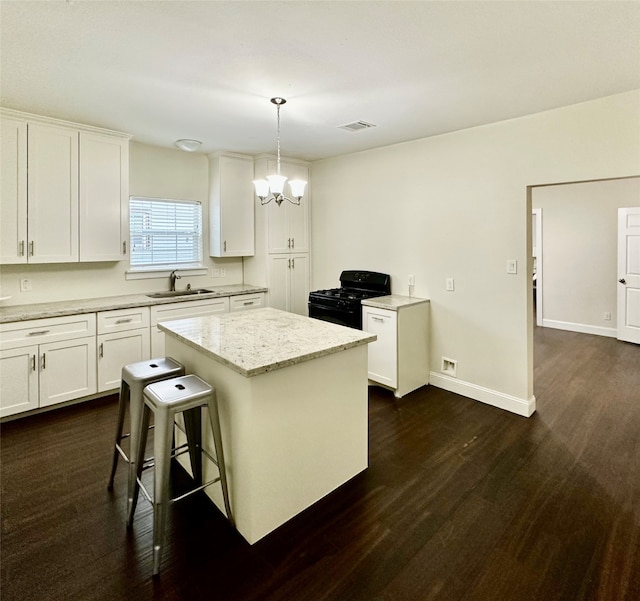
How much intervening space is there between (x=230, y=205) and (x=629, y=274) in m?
5.67

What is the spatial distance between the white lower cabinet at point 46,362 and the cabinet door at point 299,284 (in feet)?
7.72

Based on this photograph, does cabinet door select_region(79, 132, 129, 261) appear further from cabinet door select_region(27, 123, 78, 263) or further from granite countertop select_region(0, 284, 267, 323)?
granite countertop select_region(0, 284, 267, 323)

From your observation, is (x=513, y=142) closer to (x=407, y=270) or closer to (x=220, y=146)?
(x=407, y=270)

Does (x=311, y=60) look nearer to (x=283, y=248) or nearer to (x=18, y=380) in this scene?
(x=283, y=248)

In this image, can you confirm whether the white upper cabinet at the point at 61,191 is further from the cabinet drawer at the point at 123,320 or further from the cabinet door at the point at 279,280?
the cabinet door at the point at 279,280

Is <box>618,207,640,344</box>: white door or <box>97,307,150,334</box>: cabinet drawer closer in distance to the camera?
<box>97,307,150,334</box>: cabinet drawer

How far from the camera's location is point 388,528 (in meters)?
1.98

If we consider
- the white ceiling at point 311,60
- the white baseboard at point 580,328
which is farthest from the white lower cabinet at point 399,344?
the white baseboard at point 580,328

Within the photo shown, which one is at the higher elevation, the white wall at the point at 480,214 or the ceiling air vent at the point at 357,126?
the ceiling air vent at the point at 357,126

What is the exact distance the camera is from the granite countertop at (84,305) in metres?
3.10

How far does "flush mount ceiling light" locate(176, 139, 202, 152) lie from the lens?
12.9 feet

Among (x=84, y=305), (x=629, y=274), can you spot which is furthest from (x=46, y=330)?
(x=629, y=274)

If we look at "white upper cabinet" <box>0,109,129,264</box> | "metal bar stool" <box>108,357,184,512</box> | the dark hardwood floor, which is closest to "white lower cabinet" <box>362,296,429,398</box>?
the dark hardwood floor

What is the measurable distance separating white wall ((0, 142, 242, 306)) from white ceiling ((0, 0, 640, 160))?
83 centimetres
